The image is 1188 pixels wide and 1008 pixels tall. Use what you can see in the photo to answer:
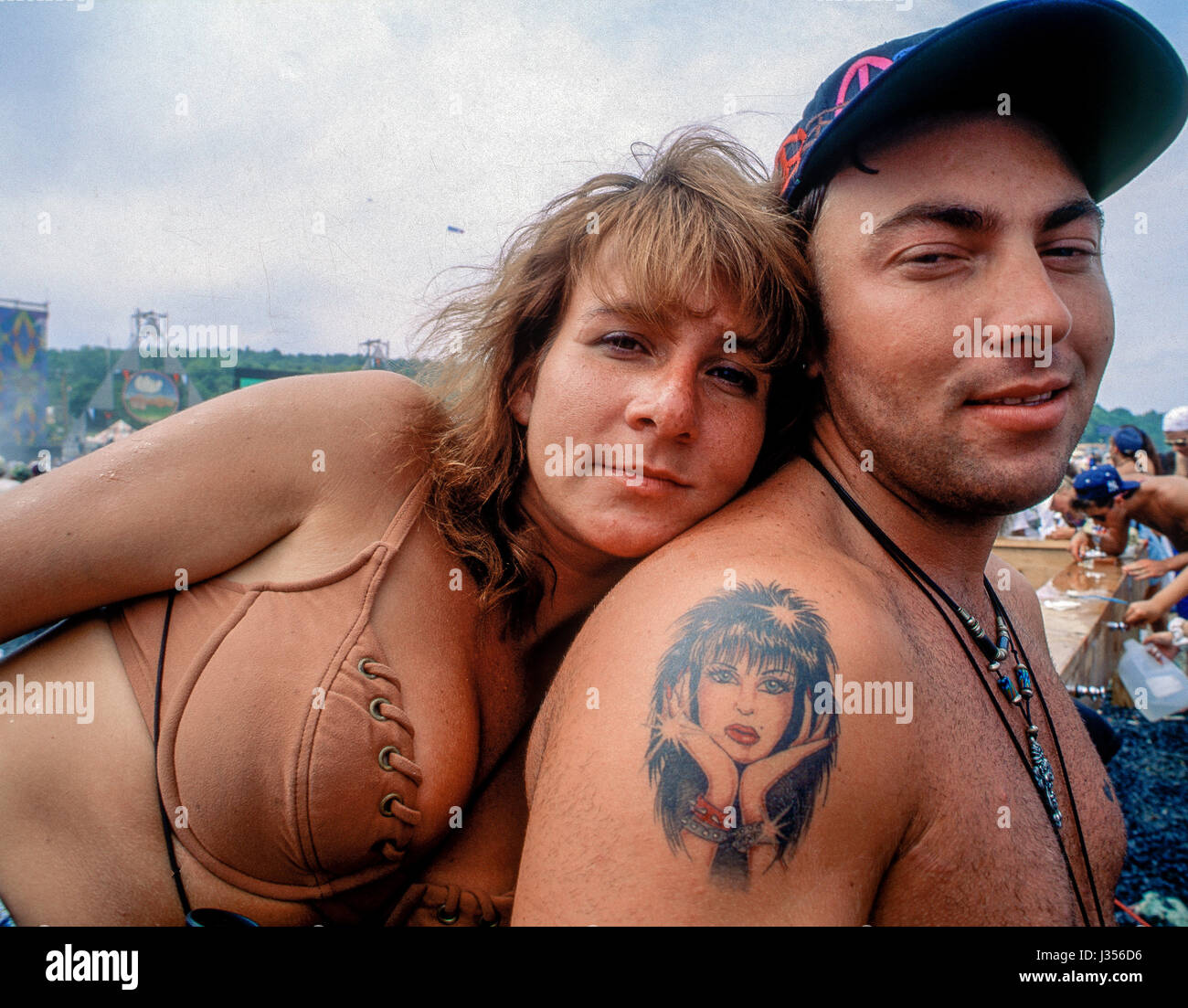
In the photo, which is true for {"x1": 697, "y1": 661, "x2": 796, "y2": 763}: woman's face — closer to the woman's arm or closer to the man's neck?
the man's neck

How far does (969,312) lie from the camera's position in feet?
4.83

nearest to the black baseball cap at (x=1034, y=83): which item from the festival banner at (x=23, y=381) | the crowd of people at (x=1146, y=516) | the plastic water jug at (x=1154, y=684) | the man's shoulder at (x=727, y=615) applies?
the man's shoulder at (x=727, y=615)

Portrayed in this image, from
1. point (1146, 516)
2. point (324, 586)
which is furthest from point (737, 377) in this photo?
point (1146, 516)

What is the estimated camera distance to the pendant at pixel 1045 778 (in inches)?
58.1

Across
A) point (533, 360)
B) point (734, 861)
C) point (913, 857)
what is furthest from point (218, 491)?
point (913, 857)

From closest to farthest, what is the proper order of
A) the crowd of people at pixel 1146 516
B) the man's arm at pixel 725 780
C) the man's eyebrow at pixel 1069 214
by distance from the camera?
the man's arm at pixel 725 780
the man's eyebrow at pixel 1069 214
the crowd of people at pixel 1146 516

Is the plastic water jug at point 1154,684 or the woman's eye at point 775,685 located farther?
the plastic water jug at point 1154,684

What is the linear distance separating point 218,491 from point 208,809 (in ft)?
2.12

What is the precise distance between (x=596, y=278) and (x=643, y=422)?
43 centimetres

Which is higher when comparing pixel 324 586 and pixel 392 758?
pixel 324 586

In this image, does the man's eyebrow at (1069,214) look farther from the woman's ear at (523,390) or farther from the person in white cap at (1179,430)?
the person in white cap at (1179,430)

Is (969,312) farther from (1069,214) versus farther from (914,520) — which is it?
(914,520)

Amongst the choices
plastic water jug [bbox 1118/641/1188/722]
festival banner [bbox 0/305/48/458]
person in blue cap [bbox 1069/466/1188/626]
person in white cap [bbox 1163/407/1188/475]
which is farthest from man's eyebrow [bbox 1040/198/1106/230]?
person in white cap [bbox 1163/407/1188/475]

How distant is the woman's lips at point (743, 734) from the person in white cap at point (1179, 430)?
927 centimetres
